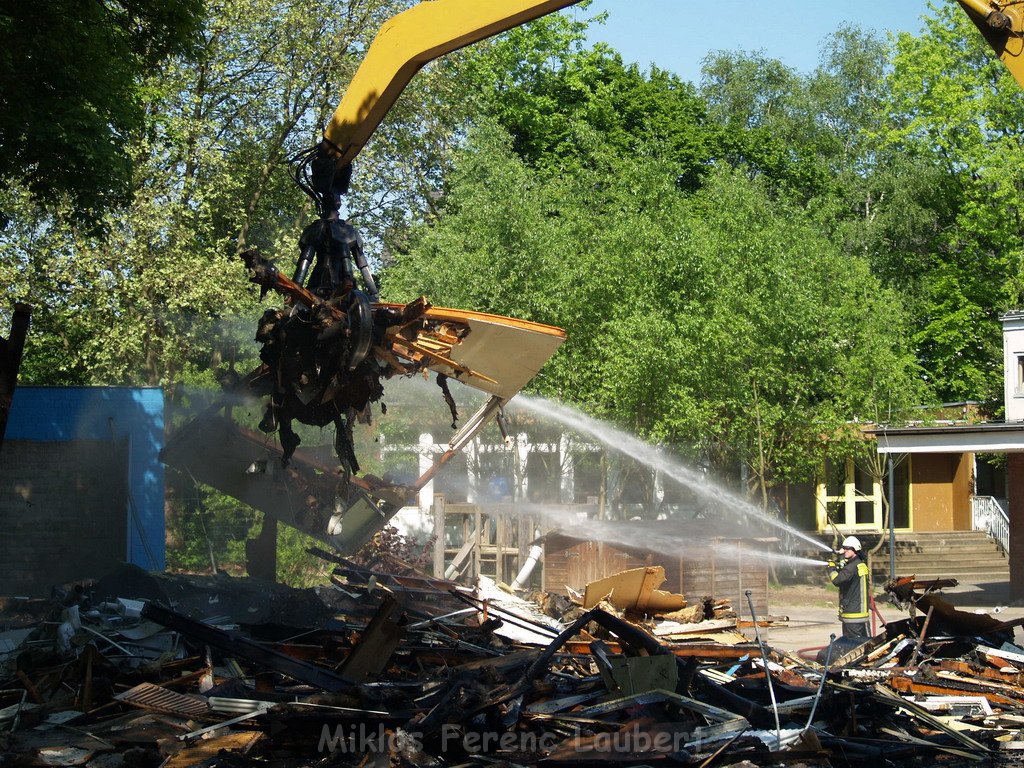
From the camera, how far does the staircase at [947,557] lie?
27.4m

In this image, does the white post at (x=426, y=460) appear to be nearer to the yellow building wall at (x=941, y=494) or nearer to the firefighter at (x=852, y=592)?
the firefighter at (x=852, y=592)

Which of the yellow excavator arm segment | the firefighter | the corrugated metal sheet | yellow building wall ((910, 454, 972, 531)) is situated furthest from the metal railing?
the corrugated metal sheet

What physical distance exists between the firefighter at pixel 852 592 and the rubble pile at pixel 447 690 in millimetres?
726

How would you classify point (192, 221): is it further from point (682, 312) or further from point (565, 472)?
Result: point (682, 312)

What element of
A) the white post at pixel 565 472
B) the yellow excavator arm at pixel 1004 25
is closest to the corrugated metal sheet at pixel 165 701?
the yellow excavator arm at pixel 1004 25

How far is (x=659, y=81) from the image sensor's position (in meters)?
43.1

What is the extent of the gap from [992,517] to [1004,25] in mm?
24540

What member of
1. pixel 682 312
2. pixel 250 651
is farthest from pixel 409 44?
pixel 682 312

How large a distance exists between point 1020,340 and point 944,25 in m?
16.4

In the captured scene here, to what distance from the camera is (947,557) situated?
95.9 ft

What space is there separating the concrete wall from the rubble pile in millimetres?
4074

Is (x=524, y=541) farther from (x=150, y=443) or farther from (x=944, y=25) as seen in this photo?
(x=944, y=25)

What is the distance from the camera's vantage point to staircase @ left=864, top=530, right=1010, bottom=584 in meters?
27.4

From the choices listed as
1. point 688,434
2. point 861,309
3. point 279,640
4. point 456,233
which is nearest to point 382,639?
point 279,640
